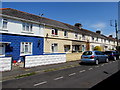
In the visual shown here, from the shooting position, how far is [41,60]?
1148cm

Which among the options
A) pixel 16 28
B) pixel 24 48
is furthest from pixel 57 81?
pixel 16 28

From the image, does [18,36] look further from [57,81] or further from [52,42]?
[57,81]

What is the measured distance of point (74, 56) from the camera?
55.0ft

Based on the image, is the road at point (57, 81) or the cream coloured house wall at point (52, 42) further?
the cream coloured house wall at point (52, 42)

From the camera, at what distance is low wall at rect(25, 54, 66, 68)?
10.4 meters

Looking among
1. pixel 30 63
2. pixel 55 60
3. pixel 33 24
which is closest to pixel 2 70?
pixel 30 63

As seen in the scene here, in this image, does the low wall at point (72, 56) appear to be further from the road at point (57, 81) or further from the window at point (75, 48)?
the road at point (57, 81)

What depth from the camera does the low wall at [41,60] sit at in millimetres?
10352

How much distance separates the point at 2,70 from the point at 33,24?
8647mm

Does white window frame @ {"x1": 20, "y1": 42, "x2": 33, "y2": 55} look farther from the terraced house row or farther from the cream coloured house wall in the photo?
the cream coloured house wall

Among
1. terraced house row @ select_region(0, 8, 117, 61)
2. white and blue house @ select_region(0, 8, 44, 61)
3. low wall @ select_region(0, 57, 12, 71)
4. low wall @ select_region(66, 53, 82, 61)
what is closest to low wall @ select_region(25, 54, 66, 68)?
low wall @ select_region(66, 53, 82, 61)

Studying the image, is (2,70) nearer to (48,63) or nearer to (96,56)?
(48,63)

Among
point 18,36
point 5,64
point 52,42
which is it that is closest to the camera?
point 5,64

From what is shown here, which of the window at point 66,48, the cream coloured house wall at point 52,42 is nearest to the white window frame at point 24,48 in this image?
the cream coloured house wall at point 52,42
